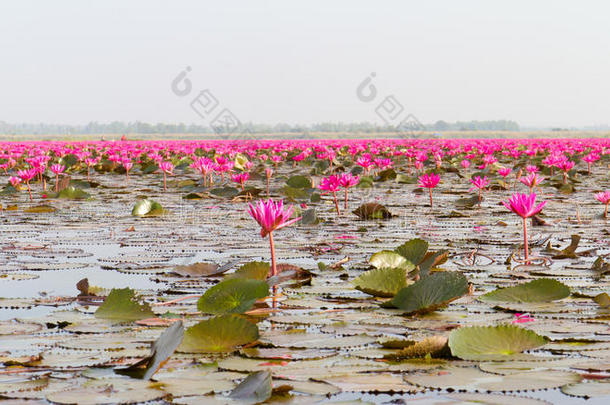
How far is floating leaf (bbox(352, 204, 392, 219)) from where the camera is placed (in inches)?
258

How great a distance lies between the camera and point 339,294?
3.36m

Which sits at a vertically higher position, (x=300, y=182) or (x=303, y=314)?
(x=300, y=182)

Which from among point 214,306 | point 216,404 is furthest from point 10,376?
point 214,306

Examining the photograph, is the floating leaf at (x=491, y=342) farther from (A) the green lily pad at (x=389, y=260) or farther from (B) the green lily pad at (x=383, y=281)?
(A) the green lily pad at (x=389, y=260)

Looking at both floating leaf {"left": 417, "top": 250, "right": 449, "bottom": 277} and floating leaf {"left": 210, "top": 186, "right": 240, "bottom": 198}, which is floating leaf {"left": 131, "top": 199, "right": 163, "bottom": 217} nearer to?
floating leaf {"left": 210, "top": 186, "right": 240, "bottom": 198}

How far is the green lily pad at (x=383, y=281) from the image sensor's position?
3156 millimetres

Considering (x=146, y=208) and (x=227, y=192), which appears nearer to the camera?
(x=146, y=208)

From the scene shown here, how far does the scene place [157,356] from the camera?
2062mm

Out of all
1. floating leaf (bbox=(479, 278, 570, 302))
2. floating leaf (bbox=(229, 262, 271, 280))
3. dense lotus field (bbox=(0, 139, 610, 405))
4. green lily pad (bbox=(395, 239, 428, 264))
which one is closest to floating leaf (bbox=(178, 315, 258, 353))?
dense lotus field (bbox=(0, 139, 610, 405))

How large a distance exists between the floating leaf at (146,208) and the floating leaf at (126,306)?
398 cm

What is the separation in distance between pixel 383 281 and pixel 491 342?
2.93 ft

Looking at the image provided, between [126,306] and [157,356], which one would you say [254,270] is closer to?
[126,306]

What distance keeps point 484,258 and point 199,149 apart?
19.5 m

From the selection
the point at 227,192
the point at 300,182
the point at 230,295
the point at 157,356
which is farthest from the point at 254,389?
the point at 300,182
